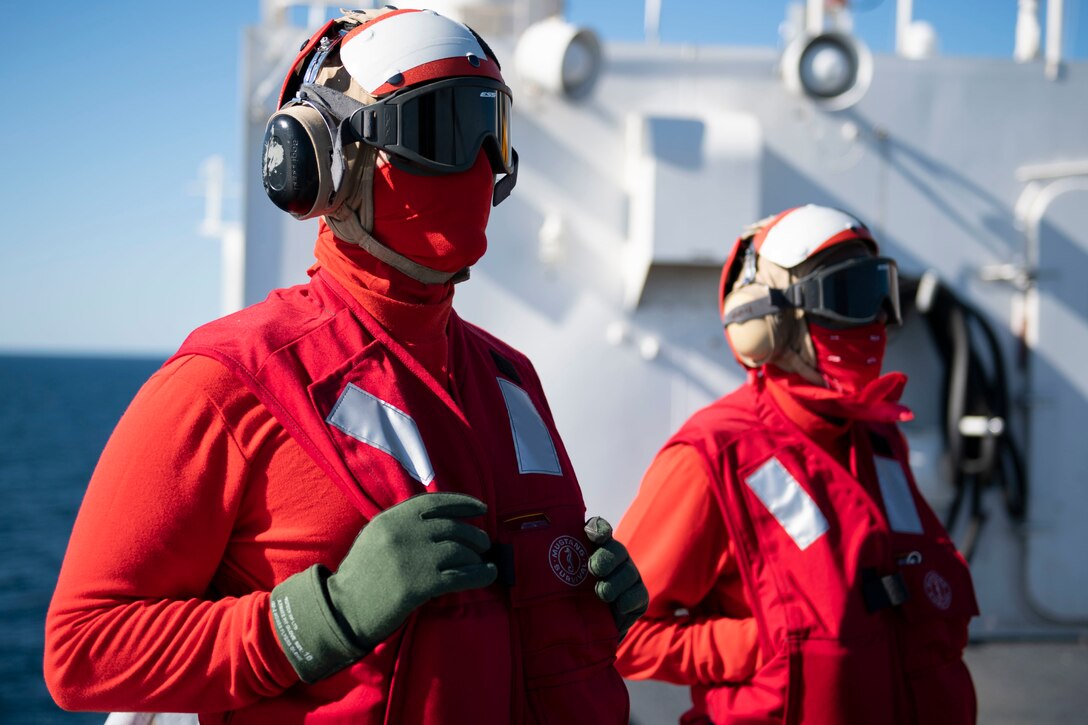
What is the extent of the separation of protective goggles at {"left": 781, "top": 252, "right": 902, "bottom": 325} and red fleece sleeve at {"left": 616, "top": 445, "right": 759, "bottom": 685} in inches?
20.2

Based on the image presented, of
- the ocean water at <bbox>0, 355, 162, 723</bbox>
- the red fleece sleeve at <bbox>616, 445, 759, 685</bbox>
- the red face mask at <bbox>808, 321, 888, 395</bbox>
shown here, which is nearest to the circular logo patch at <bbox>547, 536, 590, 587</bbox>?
the red fleece sleeve at <bbox>616, 445, 759, 685</bbox>

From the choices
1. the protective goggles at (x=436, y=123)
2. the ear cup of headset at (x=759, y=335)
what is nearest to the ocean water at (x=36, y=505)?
the ear cup of headset at (x=759, y=335)

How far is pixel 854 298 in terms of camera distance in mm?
2615

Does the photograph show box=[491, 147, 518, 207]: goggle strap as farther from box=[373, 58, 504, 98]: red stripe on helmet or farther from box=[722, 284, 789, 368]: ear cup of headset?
box=[722, 284, 789, 368]: ear cup of headset

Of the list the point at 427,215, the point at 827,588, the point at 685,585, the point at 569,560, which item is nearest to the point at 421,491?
the point at 569,560

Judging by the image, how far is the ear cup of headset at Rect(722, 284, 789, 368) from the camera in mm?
2621

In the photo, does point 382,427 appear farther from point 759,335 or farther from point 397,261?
point 759,335

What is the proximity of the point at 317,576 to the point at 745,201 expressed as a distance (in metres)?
3.82

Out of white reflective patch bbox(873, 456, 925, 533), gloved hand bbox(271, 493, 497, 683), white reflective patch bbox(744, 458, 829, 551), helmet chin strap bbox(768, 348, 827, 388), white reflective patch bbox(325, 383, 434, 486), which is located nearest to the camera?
gloved hand bbox(271, 493, 497, 683)

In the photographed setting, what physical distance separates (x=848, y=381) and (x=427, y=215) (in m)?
1.45

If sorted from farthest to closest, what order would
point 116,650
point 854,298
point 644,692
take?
point 644,692, point 854,298, point 116,650

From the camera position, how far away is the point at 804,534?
2.37 meters

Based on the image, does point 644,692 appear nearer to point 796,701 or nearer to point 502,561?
point 796,701

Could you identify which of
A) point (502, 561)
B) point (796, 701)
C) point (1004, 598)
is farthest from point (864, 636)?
point (1004, 598)
